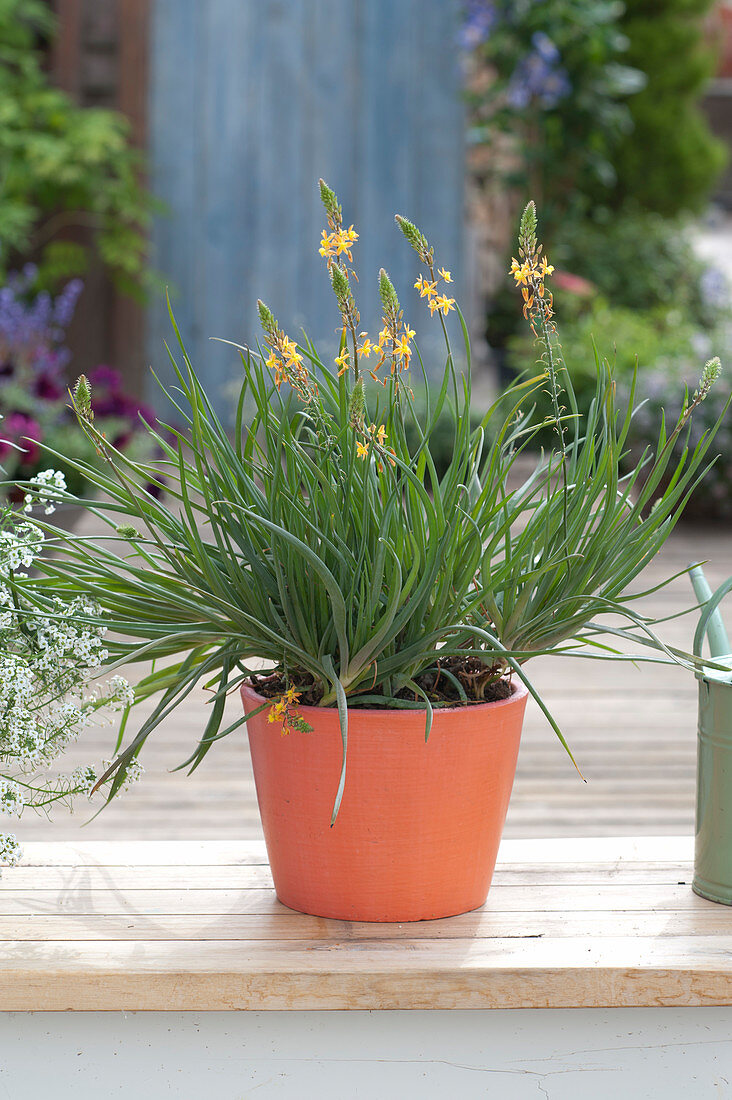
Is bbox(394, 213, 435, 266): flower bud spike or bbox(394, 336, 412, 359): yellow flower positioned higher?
bbox(394, 213, 435, 266): flower bud spike

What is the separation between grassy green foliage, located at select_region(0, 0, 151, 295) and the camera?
4379mm

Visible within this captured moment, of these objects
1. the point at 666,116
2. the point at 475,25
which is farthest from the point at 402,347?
the point at 666,116

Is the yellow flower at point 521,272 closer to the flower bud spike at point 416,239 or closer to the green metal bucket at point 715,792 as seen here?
the flower bud spike at point 416,239

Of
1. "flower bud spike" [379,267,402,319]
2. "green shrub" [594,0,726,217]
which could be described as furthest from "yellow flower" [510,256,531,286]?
"green shrub" [594,0,726,217]

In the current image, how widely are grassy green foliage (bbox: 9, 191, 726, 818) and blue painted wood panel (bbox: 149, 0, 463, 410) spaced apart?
362cm

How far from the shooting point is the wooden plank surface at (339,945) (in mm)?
890

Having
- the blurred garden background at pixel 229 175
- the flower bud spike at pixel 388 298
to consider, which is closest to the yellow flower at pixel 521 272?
the flower bud spike at pixel 388 298

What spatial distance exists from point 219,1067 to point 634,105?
7.46 meters

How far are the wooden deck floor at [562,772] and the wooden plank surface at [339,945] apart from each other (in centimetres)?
86

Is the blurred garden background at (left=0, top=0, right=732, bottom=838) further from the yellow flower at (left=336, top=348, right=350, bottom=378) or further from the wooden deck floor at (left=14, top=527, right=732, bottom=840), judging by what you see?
the yellow flower at (left=336, top=348, right=350, bottom=378)

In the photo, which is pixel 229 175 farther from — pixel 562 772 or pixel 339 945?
pixel 339 945

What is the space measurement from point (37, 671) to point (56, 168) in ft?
12.7

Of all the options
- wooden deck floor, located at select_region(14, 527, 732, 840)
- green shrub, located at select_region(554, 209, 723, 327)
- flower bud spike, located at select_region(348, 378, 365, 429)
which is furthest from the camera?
green shrub, located at select_region(554, 209, 723, 327)

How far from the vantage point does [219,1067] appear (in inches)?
35.5
